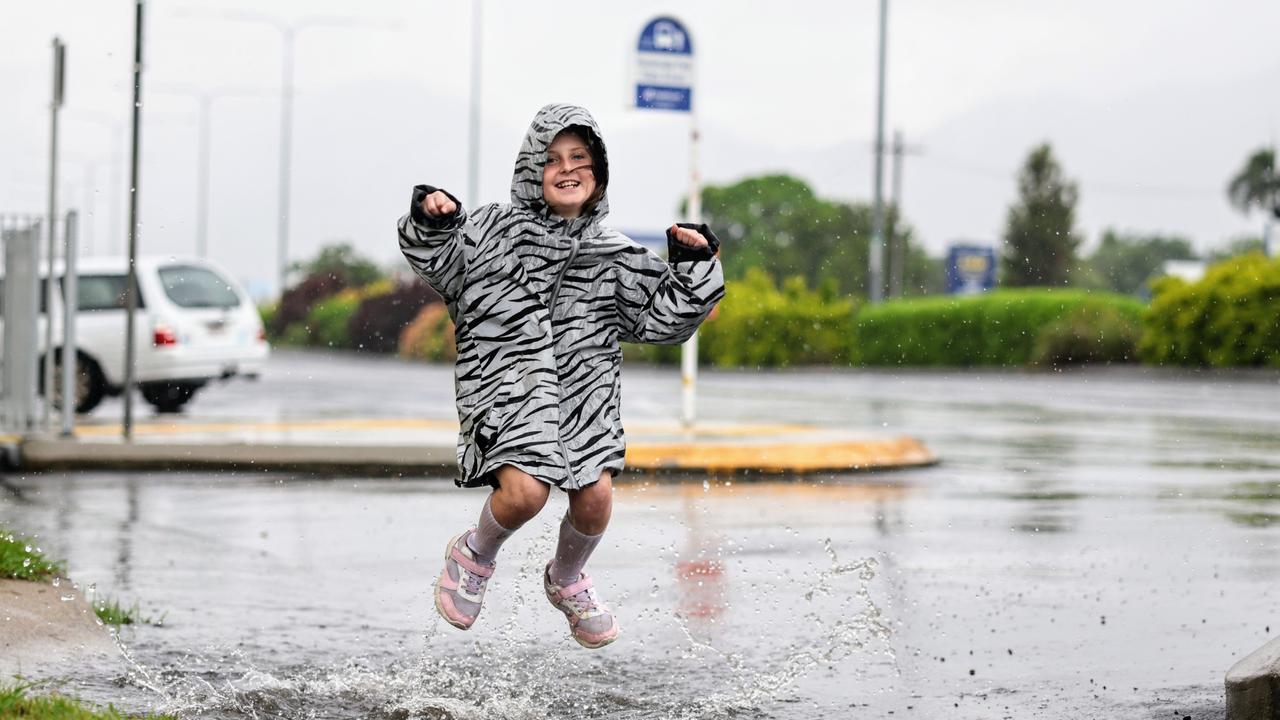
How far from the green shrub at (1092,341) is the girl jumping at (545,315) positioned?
30120 mm

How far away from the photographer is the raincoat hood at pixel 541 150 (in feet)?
15.8

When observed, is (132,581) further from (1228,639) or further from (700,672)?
(1228,639)

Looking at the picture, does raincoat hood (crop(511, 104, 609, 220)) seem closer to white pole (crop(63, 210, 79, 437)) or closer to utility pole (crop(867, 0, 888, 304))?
white pole (crop(63, 210, 79, 437))

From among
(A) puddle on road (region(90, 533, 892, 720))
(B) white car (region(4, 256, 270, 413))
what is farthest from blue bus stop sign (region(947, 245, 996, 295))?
(A) puddle on road (region(90, 533, 892, 720))

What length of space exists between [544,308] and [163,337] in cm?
1594

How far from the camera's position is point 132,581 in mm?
7566

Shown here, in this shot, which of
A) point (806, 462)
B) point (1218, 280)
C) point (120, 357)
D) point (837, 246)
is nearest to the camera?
point (806, 462)

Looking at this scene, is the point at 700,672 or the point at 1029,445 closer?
the point at 700,672

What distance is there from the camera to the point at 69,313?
13898 mm

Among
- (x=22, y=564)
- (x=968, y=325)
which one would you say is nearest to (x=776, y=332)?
(x=968, y=325)

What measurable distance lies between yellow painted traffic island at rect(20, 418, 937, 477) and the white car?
569 cm

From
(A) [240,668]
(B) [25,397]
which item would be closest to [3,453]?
(B) [25,397]

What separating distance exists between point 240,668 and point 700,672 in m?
1.38

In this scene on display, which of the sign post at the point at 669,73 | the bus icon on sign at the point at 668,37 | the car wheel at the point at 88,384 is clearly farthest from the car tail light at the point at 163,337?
the bus icon on sign at the point at 668,37
